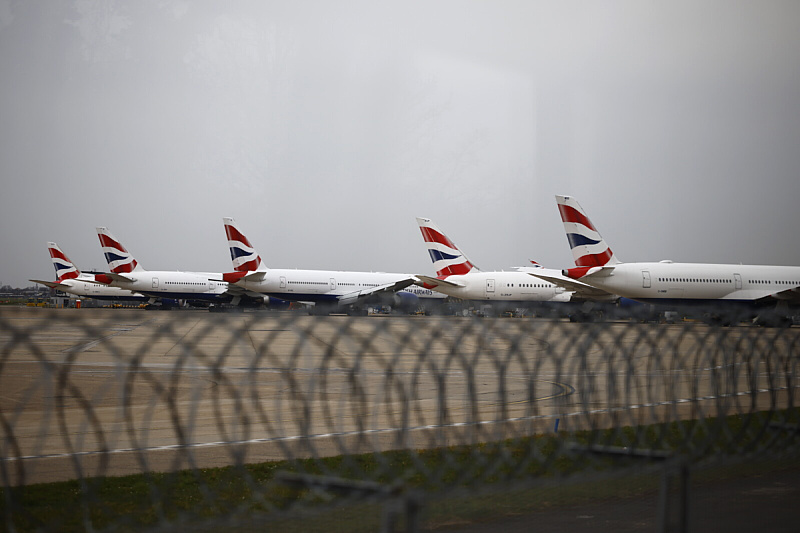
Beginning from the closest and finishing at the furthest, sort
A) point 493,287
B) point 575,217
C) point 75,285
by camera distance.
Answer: point 575,217
point 493,287
point 75,285

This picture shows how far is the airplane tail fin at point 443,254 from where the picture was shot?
47500 millimetres

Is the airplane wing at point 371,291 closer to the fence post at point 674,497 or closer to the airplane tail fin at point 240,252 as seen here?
the airplane tail fin at point 240,252

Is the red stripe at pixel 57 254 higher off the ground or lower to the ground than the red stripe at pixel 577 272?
higher

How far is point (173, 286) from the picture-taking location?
198 feet

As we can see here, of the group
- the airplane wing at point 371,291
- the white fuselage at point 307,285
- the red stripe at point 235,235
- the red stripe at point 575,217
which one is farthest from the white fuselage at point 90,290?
the red stripe at point 575,217

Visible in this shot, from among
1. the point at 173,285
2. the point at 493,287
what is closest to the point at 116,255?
the point at 173,285

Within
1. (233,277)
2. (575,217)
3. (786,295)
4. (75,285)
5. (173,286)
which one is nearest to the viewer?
(575,217)

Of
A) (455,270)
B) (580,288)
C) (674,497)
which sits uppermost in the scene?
(455,270)

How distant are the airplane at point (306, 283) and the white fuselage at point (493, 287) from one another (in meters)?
7.25

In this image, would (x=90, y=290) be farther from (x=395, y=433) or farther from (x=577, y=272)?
(x=395, y=433)

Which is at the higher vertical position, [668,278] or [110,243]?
[110,243]

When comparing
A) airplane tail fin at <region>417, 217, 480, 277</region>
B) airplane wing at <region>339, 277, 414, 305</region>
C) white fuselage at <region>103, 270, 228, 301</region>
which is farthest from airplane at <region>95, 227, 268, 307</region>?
airplane tail fin at <region>417, 217, 480, 277</region>

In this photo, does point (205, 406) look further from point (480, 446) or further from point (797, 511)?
point (797, 511)

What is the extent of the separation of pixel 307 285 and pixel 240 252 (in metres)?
5.96
